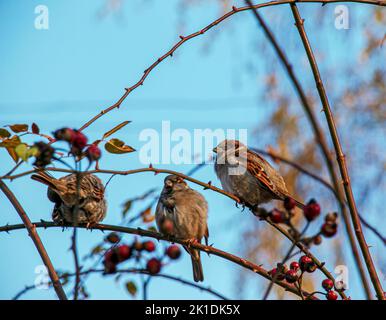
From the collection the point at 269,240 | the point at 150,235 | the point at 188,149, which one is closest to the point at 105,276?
the point at 150,235

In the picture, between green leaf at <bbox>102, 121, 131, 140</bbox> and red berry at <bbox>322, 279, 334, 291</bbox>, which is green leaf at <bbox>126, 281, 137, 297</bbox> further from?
red berry at <bbox>322, 279, 334, 291</bbox>

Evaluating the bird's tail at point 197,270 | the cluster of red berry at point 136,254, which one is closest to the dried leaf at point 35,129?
the cluster of red berry at point 136,254

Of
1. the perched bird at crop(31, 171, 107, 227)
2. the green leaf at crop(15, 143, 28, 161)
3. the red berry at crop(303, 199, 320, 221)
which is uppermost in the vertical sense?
the perched bird at crop(31, 171, 107, 227)

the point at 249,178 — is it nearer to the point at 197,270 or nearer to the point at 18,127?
the point at 197,270

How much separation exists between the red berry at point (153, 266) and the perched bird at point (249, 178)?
252 cm

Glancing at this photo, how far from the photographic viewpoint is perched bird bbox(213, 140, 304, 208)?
4430 mm

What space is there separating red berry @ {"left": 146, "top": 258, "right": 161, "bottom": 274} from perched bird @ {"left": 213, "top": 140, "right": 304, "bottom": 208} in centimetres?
252

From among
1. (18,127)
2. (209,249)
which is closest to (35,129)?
(18,127)

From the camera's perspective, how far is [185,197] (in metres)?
4.09

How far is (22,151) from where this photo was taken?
176 cm

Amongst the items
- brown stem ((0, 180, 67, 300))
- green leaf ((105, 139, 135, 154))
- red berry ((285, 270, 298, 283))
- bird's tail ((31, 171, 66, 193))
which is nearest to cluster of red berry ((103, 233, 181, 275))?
brown stem ((0, 180, 67, 300))

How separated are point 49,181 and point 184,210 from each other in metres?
0.89

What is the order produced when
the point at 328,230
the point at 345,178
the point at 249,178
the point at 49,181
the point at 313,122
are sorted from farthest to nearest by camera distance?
the point at 249,178, the point at 49,181, the point at 345,178, the point at 328,230, the point at 313,122

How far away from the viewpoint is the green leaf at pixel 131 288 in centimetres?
198
